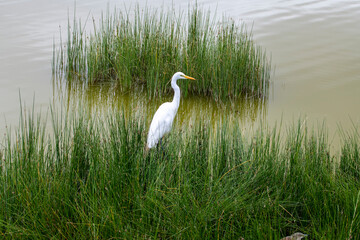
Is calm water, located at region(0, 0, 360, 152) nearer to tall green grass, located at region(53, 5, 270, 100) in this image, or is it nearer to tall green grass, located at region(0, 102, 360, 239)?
tall green grass, located at region(53, 5, 270, 100)

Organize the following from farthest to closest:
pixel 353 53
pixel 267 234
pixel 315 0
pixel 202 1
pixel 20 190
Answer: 1. pixel 315 0
2. pixel 202 1
3. pixel 353 53
4. pixel 20 190
5. pixel 267 234

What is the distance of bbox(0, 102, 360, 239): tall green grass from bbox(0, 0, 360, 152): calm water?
919mm

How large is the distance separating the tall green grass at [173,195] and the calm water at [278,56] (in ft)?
3.01

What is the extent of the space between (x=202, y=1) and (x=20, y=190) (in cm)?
713

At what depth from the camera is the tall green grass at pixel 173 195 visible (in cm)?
211

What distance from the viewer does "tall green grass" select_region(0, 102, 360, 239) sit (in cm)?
211

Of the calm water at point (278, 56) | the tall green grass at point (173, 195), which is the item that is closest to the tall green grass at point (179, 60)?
→ the calm water at point (278, 56)

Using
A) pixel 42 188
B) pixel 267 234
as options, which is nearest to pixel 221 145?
pixel 267 234

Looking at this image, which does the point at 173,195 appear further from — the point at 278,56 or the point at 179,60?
the point at 278,56

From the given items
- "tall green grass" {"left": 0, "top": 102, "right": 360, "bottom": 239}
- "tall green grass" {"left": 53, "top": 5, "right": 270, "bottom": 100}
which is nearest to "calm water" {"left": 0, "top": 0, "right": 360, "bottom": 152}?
"tall green grass" {"left": 53, "top": 5, "right": 270, "bottom": 100}

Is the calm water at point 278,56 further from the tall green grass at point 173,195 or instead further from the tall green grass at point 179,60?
the tall green grass at point 173,195

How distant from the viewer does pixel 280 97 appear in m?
5.17

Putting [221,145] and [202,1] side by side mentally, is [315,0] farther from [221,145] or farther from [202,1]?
[221,145]

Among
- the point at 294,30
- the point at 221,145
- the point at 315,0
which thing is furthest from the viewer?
the point at 315,0
